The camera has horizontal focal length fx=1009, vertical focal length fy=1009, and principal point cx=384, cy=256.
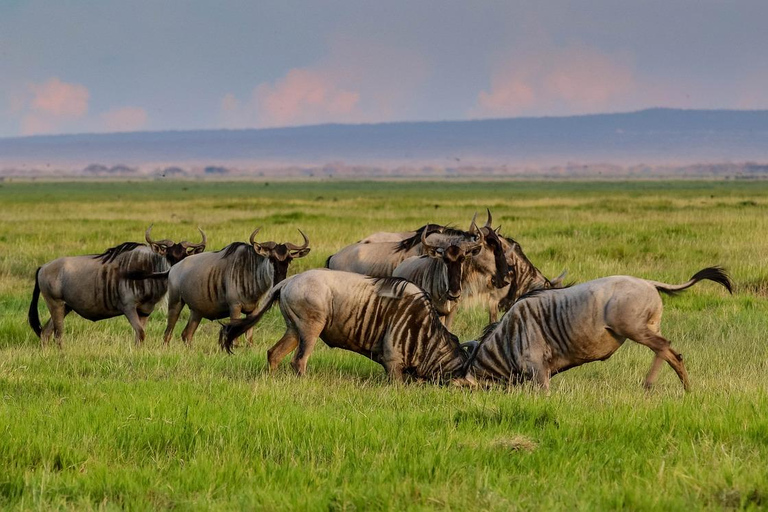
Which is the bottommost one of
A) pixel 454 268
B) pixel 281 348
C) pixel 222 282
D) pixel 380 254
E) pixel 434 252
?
pixel 281 348

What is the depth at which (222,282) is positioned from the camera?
38.3 feet

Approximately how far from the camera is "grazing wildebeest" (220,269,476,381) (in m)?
8.81

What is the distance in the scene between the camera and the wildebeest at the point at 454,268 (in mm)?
10086

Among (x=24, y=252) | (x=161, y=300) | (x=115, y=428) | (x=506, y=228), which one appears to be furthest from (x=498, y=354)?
(x=506, y=228)

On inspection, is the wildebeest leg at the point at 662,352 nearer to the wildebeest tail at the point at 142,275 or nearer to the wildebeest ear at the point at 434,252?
the wildebeest ear at the point at 434,252

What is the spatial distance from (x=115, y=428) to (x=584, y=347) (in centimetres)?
386

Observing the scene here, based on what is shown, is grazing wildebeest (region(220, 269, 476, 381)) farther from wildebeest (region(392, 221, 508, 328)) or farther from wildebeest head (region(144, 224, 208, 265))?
wildebeest head (region(144, 224, 208, 265))

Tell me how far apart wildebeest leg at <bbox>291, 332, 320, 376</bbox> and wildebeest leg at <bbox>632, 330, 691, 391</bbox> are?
279 centimetres

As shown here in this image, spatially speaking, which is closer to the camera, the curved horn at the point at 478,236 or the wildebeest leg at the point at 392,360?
the wildebeest leg at the point at 392,360

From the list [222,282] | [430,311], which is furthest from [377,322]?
[222,282]

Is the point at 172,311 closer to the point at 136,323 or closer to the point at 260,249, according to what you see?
the point at 136,323

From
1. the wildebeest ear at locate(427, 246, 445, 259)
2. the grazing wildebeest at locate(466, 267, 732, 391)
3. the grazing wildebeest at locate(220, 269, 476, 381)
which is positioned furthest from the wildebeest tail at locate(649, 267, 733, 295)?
the wildebeest ear at locate(427, 246, 445, 259)

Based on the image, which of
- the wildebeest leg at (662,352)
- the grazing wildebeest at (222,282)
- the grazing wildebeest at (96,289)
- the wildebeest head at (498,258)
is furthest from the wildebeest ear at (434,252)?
the grazing wildebeest at (96,289)

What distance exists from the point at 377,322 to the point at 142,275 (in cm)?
408
